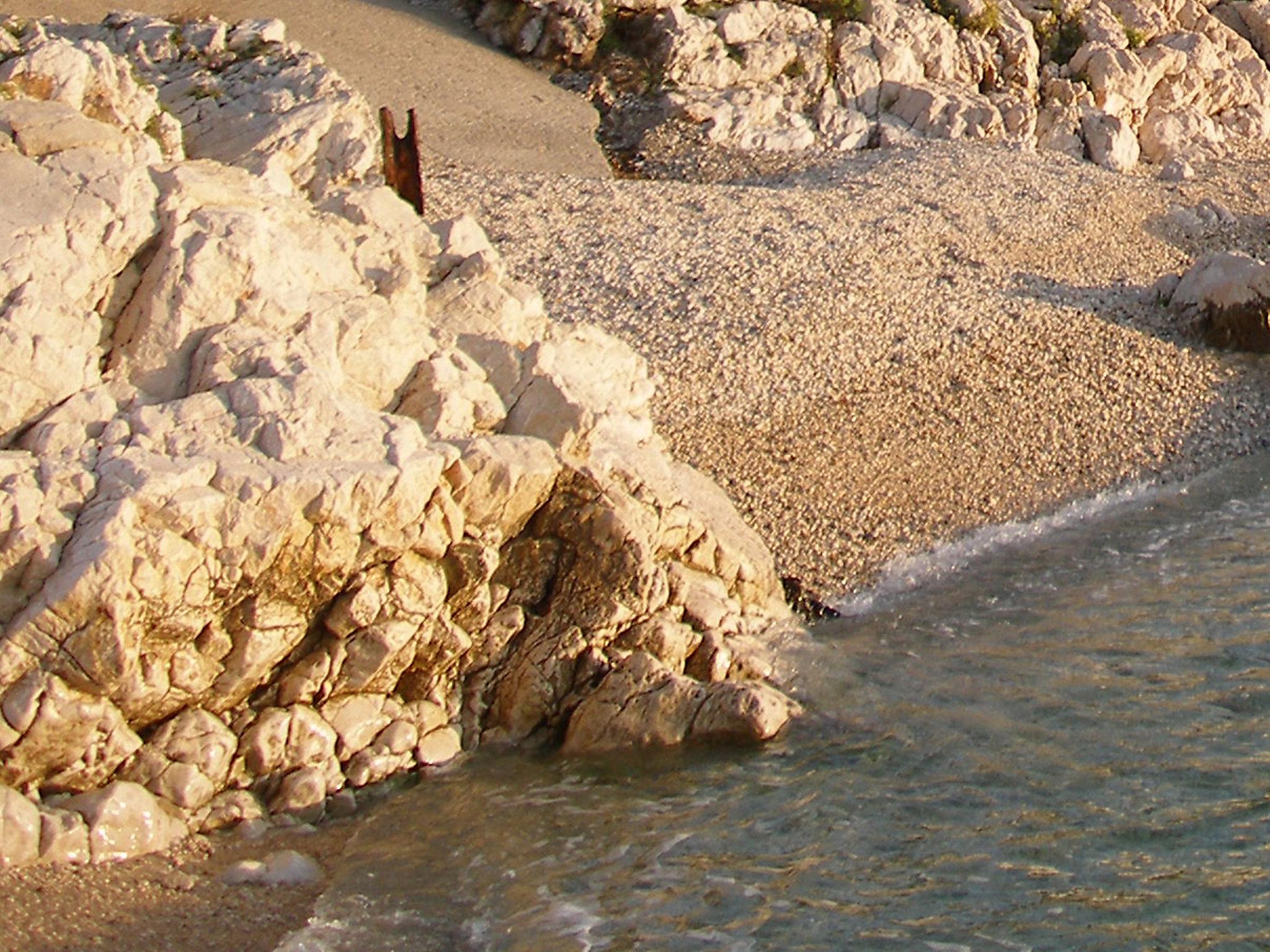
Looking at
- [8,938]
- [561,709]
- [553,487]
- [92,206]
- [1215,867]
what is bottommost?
[8,938]

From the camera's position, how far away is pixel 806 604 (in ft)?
36.9

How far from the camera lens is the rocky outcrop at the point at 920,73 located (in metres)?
21.0

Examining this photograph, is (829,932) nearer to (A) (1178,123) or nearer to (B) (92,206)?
(B) (92,206)

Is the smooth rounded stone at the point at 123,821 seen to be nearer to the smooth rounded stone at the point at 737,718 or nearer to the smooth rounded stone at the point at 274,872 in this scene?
the smooth rounded stone at the point at 274,872

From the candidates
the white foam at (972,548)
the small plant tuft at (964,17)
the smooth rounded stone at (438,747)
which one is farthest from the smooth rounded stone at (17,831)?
the small plant tuft at (964,17)

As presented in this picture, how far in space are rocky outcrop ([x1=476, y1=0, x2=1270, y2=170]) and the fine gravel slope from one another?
2.47 metres

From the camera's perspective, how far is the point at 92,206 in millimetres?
9422

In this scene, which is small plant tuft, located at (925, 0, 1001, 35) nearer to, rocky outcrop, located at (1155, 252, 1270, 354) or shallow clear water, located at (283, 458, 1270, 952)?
rocky outcrop, located at (1155, 252, 1270, 354)

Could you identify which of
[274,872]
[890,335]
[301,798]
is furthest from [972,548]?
[274,872]

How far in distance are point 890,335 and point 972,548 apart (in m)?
2.91

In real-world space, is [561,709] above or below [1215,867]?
below

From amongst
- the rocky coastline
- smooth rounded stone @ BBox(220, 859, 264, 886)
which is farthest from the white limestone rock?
smooth rounded stone @ BBox(220, 859, 264, 886)

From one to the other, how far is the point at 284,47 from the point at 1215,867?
1241 centimetres

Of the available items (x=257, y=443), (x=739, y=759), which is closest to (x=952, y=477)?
(x=739, y=759)
